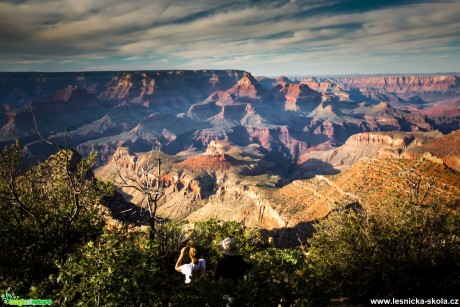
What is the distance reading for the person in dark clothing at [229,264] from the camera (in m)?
12.0

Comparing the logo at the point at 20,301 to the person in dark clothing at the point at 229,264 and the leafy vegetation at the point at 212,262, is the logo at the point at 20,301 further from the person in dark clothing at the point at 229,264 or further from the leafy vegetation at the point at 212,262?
the person in dark clothing at the point at 229,264

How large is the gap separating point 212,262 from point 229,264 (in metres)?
7.26

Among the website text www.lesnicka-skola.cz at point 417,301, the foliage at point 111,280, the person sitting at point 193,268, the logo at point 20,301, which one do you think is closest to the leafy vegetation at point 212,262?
the foliage at point 111,280

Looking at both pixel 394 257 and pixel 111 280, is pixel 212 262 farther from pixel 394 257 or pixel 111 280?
pixel 394 257

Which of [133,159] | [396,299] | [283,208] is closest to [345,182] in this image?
[283,208]

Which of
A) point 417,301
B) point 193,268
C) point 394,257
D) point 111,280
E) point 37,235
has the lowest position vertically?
point 394,257

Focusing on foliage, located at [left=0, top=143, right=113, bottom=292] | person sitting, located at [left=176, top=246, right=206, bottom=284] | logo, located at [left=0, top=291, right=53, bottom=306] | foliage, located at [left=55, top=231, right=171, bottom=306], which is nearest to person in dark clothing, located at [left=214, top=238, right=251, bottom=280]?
person sitting, located at [left=176, top=246, right=206, bottom=284]

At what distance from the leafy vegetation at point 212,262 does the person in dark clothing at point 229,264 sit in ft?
1.75

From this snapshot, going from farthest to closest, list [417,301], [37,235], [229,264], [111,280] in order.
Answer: [37,235], [417,301], [229,264], [111,280]

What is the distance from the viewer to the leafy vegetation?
414 inches

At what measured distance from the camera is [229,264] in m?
12.2

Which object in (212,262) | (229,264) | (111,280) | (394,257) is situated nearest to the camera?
(111,280)

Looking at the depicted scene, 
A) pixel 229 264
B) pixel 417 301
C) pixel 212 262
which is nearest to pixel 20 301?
pixel 229 264

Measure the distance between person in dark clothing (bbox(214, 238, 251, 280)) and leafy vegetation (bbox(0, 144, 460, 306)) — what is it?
532 mm
